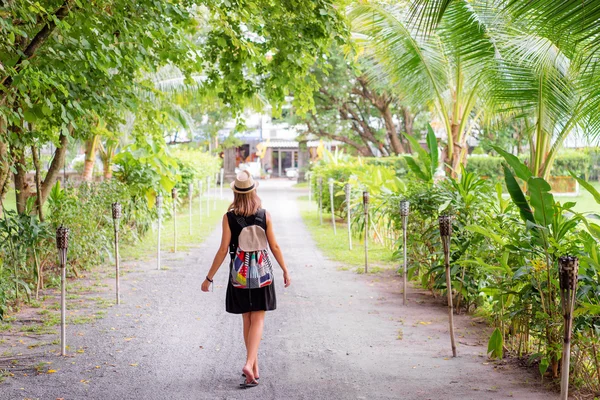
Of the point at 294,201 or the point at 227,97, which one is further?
the point at 294,201

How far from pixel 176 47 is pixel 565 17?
5099mm

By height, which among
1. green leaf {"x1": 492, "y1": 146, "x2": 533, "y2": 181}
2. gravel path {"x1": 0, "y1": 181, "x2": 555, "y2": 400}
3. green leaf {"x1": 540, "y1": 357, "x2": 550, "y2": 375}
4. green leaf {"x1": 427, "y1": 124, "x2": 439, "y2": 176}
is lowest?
gravel path {"x1": 0, "y1": 181, "x2": 555, "y2": 400}

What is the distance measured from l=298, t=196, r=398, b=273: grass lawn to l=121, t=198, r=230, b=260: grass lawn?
9.66ft

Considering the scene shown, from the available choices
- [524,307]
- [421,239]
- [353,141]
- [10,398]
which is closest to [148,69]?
[421,239]

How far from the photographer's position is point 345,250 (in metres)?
14.9

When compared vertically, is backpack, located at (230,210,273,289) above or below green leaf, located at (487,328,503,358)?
above

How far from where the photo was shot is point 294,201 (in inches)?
1283

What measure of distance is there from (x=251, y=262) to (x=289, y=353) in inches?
53.2

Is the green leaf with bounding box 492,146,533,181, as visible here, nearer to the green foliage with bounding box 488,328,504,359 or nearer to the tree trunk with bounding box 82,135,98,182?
the green foliage with bounding box 488,328,504,359

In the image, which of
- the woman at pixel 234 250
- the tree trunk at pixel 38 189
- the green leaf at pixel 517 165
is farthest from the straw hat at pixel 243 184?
the tree trunk at pixel 38 189

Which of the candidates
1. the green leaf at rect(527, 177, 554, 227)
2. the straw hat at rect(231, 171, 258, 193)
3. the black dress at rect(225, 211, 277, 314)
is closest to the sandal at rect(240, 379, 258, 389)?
the black dress at rect(225, 211, 277, 314)

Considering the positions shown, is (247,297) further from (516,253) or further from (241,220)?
(516,253)

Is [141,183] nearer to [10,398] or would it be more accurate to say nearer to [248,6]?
[248,6]

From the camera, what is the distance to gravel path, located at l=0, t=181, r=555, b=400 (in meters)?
5.71
